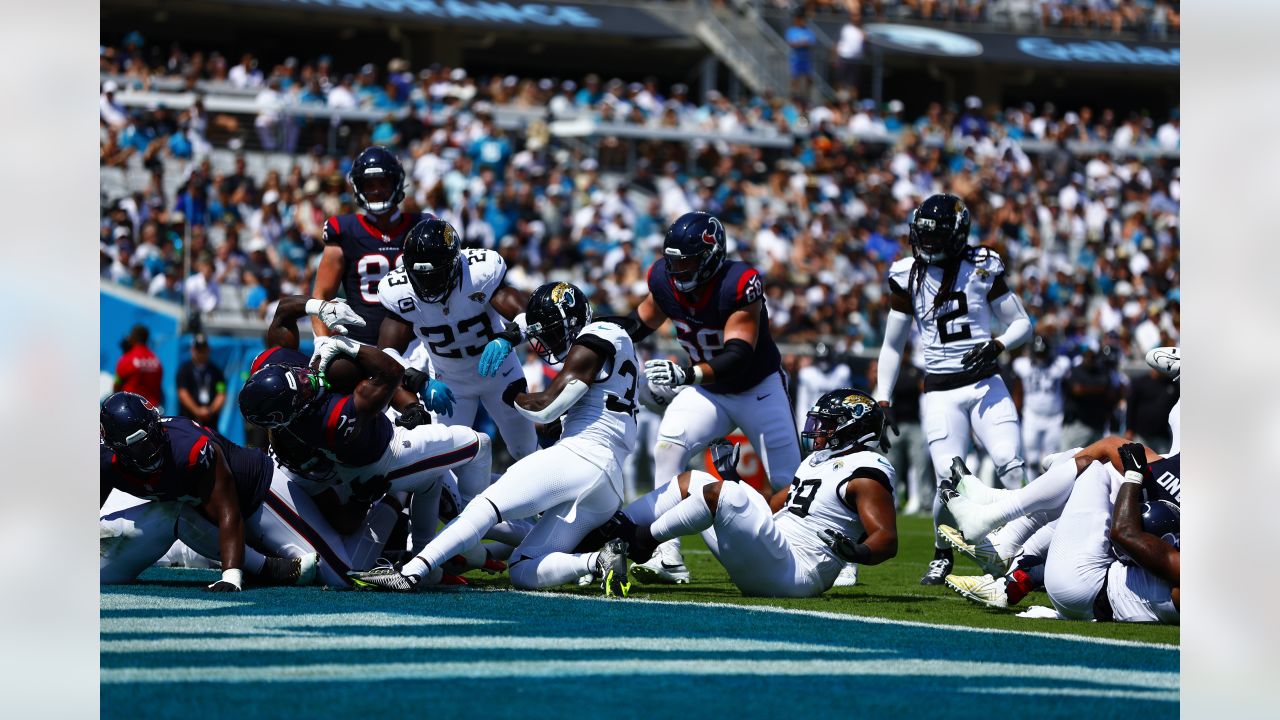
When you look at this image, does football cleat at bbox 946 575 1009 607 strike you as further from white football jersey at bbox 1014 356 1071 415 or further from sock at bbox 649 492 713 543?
white football jersey at bbox 1014 356 1071 415

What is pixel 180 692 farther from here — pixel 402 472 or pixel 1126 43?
pixel 1126 43

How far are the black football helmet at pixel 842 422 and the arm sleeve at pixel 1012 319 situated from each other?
1629 mm

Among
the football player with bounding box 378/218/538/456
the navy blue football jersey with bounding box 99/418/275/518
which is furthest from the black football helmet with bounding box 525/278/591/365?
the navy blue football jersey with bounding box 99/418/275/518

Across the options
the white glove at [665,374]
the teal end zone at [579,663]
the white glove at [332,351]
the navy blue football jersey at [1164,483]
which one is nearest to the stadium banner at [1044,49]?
the white glove at [665,374]

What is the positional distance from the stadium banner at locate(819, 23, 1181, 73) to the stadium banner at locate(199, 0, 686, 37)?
4.77 metres

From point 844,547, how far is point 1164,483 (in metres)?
1.26

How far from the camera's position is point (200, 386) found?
1432 centimetres

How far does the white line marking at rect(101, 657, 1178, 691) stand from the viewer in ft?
15.4

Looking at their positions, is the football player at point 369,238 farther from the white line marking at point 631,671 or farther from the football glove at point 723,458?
the white line marking at point 631,671

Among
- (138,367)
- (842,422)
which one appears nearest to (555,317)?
(842,422)

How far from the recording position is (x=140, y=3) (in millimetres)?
26656

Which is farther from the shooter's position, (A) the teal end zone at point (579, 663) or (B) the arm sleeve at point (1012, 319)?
(B) the arm sleeve at point (1012, 319)

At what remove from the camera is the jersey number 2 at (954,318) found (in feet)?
28.7

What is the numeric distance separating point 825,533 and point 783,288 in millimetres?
13148
